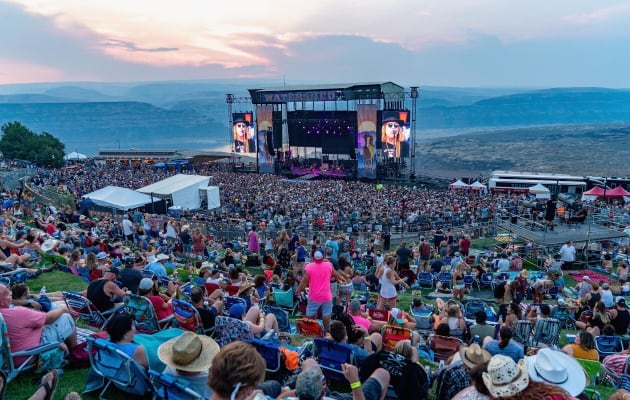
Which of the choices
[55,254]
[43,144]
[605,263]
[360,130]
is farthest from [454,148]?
[55,254]

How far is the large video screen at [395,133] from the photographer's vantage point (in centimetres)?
4703

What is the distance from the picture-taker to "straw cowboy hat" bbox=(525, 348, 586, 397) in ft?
10.8

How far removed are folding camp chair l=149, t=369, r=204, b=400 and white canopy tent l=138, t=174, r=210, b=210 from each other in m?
21.3

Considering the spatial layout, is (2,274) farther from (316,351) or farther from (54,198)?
(54,198)

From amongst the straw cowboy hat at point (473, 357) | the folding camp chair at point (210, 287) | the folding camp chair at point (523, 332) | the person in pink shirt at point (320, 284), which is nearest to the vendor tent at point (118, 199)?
the folding camp chair at point (210, 287)

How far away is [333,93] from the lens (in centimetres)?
5056

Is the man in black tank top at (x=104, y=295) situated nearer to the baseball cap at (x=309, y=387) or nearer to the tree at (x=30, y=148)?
the baseball cap at (x=309, y=387)

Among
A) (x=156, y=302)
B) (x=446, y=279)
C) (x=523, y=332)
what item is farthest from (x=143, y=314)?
(x=446, y=279)

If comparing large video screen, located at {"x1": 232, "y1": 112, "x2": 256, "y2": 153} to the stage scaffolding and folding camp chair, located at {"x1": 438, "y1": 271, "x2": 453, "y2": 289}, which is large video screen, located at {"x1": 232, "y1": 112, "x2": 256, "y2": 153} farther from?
Answer: folding camp chair, located at {"x1": 438, "y1": 271, "x2": 453, "y2": 289}

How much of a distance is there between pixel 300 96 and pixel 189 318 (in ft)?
158

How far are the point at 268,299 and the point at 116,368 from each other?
14.5ft

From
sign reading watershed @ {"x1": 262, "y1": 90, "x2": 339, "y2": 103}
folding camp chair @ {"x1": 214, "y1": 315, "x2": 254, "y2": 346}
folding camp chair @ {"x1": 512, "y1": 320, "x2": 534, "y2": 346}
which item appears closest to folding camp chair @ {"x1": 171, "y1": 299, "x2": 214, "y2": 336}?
folding camp chair @ {"x1": 214, "y1": 315, "x2": 254, "y2": 346}

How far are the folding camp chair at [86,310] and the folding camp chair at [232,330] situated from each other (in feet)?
6.39

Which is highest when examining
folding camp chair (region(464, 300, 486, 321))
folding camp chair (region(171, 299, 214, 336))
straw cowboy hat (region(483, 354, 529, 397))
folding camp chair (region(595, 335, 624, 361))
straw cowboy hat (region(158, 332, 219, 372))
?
straw cowboy hat (region(483, 354, 529, 397))
